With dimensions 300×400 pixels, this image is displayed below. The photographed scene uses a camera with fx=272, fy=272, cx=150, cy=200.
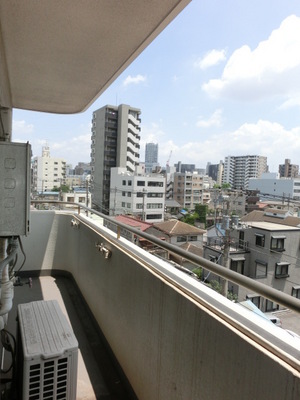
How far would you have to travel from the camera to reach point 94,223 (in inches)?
113

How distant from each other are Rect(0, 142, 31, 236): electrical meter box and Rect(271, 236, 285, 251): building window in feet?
4.93

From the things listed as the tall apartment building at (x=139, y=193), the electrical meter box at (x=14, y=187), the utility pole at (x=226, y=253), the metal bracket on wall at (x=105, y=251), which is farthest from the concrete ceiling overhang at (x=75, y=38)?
the tall apartment building at (x=139, y=193)

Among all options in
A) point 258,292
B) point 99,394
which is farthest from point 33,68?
point 99,394

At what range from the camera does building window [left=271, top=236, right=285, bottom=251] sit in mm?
1693

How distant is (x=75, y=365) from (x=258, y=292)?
1087mm

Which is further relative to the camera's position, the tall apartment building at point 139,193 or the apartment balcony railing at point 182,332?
the tall apartment building at point 139,193

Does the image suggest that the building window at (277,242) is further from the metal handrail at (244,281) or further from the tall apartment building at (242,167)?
the tall apartment building at (242,167)

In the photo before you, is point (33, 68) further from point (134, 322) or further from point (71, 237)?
point (71, 237)

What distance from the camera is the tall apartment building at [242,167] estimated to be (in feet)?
178

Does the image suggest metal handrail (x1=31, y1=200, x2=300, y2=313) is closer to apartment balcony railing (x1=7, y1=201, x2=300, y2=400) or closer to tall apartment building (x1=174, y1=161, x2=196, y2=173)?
apartment balcony railing (x1=7, y1=201, x2=300, y2=400)

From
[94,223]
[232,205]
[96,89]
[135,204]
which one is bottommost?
[135,204]

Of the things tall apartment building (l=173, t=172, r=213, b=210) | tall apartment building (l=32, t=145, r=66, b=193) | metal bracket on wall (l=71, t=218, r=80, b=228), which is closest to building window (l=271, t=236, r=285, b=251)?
metal bracket on wall (l=71, t=218, r=80, b=228)

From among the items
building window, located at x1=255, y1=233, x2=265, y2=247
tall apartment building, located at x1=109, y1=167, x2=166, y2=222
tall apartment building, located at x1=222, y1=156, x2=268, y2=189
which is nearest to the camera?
building window, located at x1=255, y1=233, x2=265, y2=247

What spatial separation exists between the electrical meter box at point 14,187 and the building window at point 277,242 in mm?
1501
